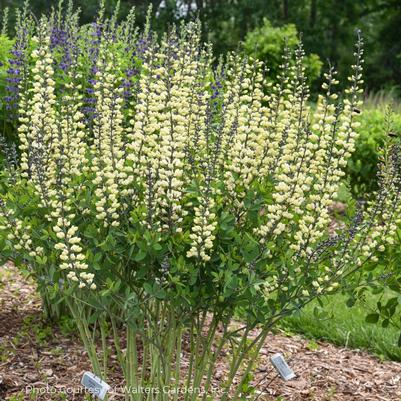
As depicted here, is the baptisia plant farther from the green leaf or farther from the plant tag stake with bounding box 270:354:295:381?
the plant tag stake with bounding box 270:354:295:381

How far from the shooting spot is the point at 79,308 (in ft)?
10.3

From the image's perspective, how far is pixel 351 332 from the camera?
489cm

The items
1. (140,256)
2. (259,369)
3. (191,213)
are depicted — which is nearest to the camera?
(140,256)

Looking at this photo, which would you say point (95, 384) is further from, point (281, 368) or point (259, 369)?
point (259, 369)

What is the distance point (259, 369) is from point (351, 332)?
94cm

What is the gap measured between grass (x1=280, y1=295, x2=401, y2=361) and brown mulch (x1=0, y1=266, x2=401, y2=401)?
0.10 meters

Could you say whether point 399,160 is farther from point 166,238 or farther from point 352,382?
point 352,382

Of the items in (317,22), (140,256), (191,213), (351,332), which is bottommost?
(351,332)

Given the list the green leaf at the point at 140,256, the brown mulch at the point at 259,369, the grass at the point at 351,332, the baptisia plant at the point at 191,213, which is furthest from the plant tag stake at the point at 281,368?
the grass at the point at 351,332

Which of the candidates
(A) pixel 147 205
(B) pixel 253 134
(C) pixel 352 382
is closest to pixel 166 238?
(A) pixel 147 205

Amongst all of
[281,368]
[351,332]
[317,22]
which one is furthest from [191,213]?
[317,22]

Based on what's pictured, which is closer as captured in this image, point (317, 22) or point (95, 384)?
point (95, 384)

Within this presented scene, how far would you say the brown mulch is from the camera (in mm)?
3914

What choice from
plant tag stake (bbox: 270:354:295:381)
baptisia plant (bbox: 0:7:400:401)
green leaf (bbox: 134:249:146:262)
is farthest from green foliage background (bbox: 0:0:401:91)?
green leaf (bbox: 134:249:146:262)
